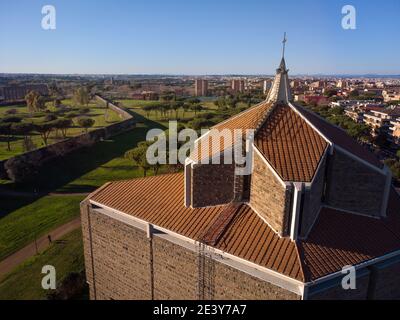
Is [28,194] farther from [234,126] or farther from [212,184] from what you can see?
[234,126]

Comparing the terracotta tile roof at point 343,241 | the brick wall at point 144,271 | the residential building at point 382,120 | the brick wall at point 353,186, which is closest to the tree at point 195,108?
the residential building at point 382,120

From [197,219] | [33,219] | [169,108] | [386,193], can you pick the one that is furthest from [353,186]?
[169,108]

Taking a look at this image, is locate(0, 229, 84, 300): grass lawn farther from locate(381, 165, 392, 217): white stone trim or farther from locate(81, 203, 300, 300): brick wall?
locate(381, 165, 392, 217): white stone trim

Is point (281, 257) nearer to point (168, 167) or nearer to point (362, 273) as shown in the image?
point (362, 273)

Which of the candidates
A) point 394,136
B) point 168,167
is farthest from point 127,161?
point 394,136

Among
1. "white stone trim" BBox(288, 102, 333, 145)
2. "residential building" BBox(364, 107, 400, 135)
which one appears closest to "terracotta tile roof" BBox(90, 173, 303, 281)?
"white stone trim" BBox(288, 102, 333, 145)

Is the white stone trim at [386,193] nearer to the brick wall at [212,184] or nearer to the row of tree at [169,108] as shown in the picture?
the brick wall at [212,184]
